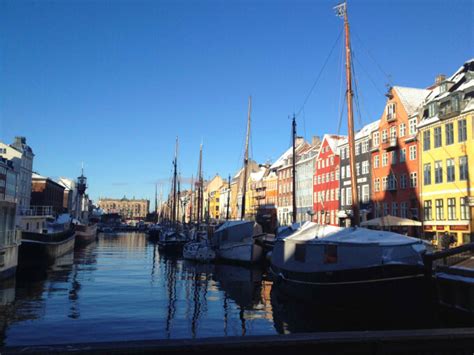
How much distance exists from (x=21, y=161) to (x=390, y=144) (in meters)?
75.9

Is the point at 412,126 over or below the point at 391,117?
below

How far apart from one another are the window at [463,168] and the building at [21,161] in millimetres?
78785

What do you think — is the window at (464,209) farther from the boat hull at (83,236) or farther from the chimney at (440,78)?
the boat hull at (83,236)

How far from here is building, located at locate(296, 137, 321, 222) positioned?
82.6m

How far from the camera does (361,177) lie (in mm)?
63281

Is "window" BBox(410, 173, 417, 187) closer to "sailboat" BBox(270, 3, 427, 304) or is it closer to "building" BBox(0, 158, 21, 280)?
"sailboat" BBox(270, 3, 427, 304)

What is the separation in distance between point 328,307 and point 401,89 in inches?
1666

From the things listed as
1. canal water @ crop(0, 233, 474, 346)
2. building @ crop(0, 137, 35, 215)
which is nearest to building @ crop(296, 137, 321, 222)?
canal water @ crop(0, 233, 474, 346)

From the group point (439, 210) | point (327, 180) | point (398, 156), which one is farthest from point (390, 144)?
point (327, 180)

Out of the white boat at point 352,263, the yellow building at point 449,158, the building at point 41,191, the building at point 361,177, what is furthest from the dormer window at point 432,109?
the building at point 41,191

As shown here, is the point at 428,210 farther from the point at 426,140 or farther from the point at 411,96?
the point at 411,96

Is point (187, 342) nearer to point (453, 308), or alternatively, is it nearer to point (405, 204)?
point (453, 308)

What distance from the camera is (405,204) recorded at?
51.8 meters

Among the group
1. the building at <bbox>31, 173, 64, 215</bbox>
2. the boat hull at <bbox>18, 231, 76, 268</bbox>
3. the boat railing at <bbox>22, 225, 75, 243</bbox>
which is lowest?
the boat hull at <bbox>18, 231, 76, 268</bbox>
